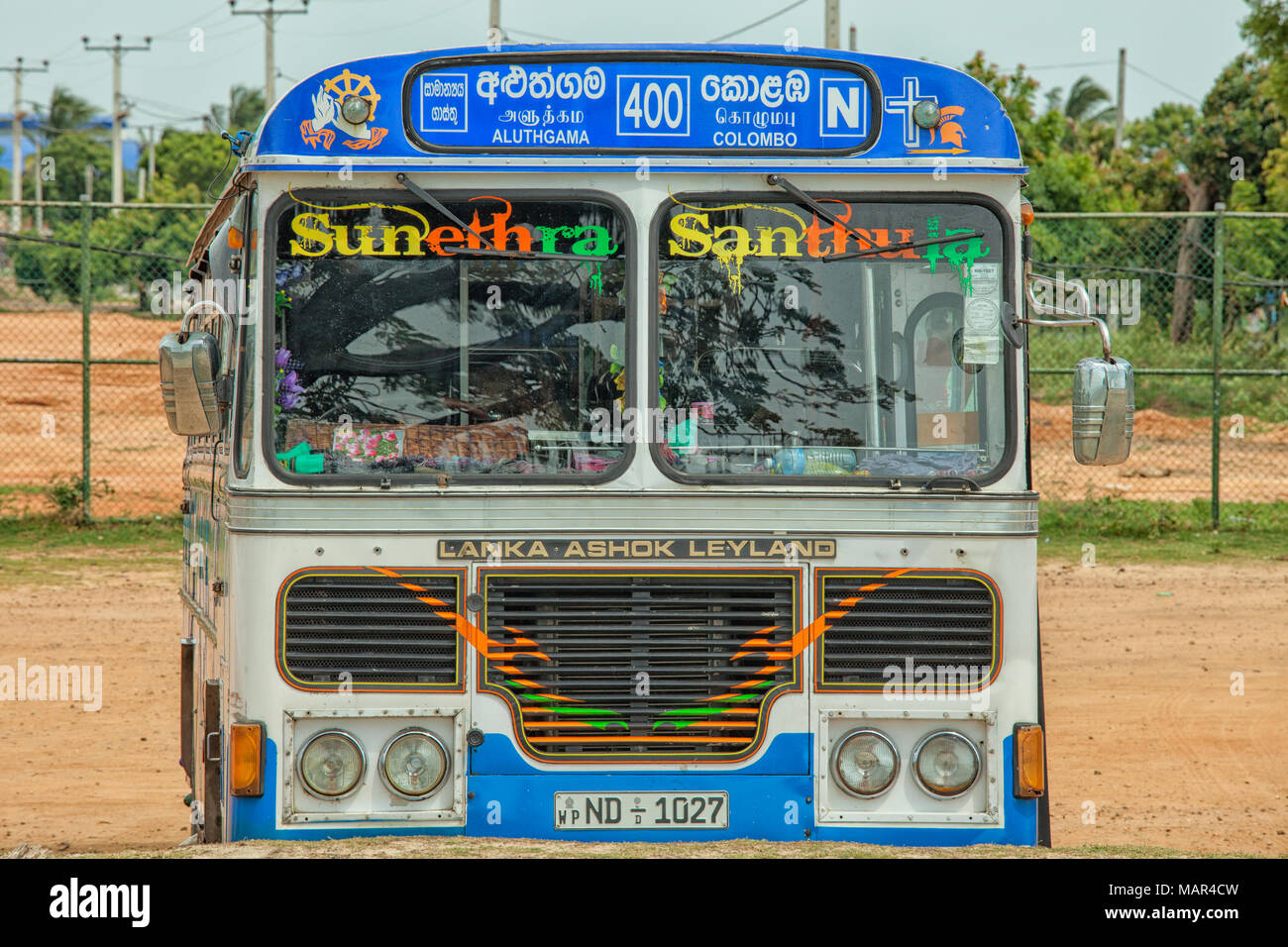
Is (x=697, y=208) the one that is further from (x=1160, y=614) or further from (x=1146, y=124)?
(x=1146, y=124)

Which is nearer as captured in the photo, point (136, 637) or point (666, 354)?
point (666, 354)

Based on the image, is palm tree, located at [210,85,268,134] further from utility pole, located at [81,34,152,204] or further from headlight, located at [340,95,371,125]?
headlight, located at [340,95,371,125]

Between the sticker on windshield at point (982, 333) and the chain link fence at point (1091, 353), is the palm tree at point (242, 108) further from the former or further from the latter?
the sticker on windshield at point (982, 333)

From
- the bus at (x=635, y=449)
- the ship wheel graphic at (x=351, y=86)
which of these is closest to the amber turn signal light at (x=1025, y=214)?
the bus at (x=635, y=449)

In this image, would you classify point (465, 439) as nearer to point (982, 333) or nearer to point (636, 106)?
point (636, 106)

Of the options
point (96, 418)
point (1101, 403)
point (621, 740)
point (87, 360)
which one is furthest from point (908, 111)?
point (96, 418)

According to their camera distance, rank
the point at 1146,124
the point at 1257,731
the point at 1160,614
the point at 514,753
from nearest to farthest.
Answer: the point at 514,753 → the point at 1257,731 → the point at 1160,614 → the point at 1146,124

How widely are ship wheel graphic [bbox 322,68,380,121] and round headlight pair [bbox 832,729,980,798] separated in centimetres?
254

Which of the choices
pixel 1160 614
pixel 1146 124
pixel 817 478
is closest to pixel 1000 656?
pixel 817 478

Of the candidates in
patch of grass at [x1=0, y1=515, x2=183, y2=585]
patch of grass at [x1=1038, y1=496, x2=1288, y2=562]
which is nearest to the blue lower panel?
patch of grass at [x1=0, y1=515, x2=183, y2=585]

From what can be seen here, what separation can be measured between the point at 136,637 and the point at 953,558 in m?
8.13

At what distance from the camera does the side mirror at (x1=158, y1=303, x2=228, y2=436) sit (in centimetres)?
473

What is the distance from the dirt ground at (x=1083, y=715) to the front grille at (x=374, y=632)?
1.72ft

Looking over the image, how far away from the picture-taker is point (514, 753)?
4.68m
